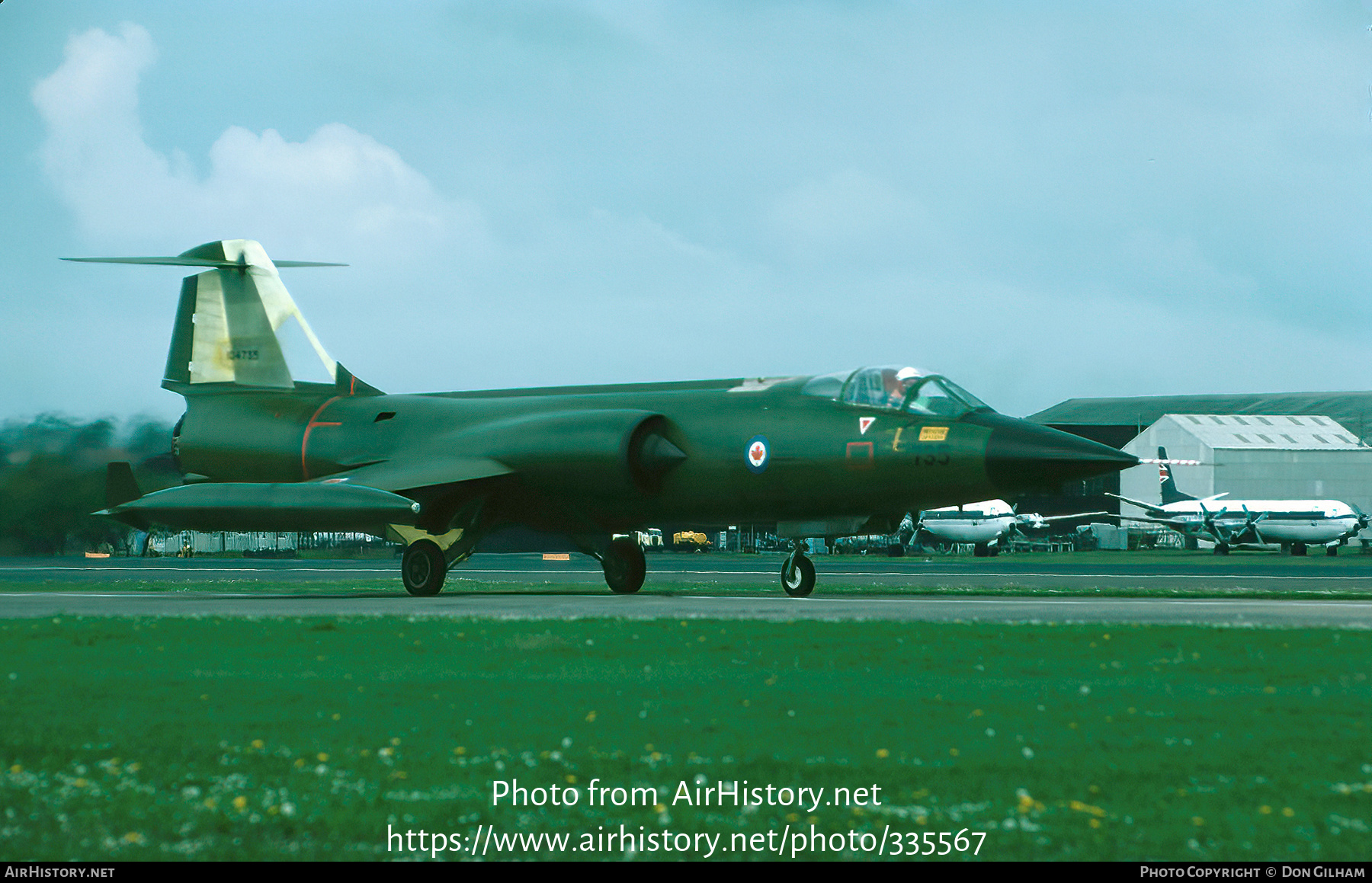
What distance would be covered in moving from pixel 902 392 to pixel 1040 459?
2713mm

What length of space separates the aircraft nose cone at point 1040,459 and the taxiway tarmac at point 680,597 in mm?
1976

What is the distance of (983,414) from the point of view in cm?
2352

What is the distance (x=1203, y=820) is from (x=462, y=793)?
3.25m

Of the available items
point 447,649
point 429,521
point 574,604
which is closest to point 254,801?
point 447,649

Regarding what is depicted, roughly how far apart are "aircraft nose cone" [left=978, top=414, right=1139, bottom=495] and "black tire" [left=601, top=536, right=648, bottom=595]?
7.82 m

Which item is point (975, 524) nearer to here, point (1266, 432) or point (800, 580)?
point (1266, 432)

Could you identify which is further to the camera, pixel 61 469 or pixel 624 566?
pixel 61 469

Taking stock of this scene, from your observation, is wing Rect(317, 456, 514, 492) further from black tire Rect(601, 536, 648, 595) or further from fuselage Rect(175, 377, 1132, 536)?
black tire Rect(601, 536, 648, 595)

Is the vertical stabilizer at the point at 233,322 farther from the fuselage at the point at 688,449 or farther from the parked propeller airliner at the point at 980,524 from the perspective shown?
the parked propeller airliner at the point at 980,524

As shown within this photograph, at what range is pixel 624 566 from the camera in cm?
2756

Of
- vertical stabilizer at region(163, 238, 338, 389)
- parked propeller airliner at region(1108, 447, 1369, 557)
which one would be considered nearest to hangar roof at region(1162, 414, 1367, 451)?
parked propeller airliner at region(1108, 447, 1369, 557)

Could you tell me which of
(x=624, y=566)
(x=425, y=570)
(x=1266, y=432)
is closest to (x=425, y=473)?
(x=425, y=570)

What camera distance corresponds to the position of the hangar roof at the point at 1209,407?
140 meters

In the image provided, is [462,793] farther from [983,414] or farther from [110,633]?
[983,414]
